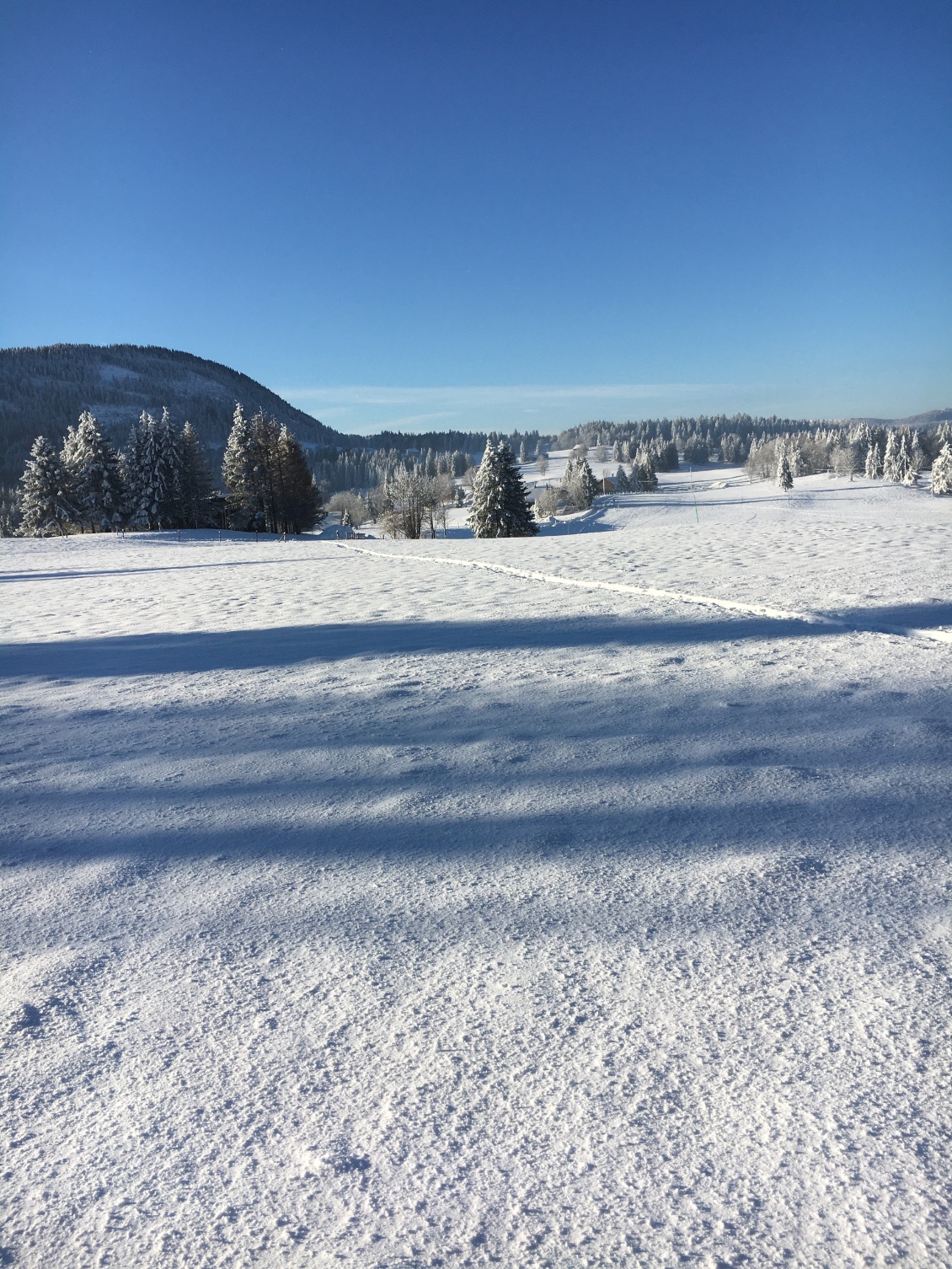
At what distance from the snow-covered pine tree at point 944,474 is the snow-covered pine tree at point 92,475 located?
59.6 metres

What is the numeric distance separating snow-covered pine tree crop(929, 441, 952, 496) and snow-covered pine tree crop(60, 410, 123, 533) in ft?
196

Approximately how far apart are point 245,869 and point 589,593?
701 centimetres

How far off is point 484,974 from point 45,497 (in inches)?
1723

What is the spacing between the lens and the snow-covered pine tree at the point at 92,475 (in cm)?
3809

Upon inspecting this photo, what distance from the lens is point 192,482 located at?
41.3m

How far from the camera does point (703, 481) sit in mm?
106312

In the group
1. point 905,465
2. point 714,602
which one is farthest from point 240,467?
point 905,465

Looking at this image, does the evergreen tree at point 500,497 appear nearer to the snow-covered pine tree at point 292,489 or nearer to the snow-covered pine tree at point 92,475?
the snow-covered pine tree at point 292,489

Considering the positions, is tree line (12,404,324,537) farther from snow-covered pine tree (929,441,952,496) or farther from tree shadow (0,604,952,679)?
snow-covered pine tree (929,441,952,496)

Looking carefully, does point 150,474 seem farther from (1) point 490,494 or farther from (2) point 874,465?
(2) point 874,465

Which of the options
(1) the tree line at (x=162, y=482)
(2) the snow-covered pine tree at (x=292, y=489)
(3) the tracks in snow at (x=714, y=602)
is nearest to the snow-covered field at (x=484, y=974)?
(3) the tracks in snow at (x=714, y=602)

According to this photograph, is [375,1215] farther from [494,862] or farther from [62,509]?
[62,509]

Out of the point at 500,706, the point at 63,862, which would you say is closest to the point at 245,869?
the point at 63,862

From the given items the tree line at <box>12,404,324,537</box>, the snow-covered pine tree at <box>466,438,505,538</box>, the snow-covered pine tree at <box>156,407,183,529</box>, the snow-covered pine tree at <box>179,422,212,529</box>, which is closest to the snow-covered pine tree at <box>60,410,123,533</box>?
the tree line at <box>12,404,324,537</box>
